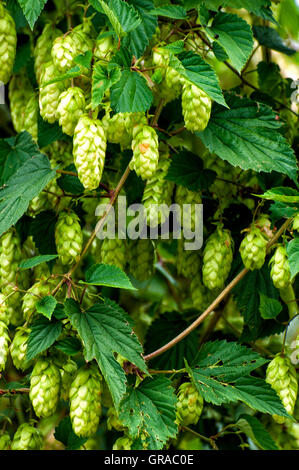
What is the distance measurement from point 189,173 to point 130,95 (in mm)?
283

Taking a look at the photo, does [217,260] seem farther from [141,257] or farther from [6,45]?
[6,45]

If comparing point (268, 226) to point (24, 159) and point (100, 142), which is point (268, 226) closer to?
point (100, 142)

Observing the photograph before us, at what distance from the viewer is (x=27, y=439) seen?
133 centimetres

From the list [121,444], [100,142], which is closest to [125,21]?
[100,142]

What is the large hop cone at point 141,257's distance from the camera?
58.8 inches

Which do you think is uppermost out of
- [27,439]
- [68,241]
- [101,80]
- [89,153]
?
[101,80]

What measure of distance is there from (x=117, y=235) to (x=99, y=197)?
10 cm

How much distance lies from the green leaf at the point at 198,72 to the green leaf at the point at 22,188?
1.11ft

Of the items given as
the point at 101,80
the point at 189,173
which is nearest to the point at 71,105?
the point at 101,80

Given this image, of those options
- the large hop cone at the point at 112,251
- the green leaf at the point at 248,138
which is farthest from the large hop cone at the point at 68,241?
the green leaf at the point at 248,138

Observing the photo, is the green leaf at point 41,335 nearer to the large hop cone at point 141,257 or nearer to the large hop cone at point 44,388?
the large hop cone at point 44,388

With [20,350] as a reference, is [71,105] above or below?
above

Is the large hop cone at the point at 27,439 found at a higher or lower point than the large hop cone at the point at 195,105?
lower

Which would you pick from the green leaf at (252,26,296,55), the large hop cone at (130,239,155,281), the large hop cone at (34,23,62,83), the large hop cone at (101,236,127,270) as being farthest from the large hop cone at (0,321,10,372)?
the green leaf at (252,26,296,55)
